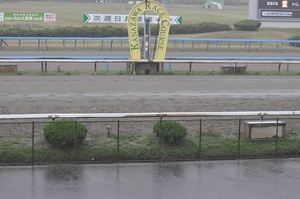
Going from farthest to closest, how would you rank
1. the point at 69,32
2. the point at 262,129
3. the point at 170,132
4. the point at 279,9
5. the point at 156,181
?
the point at 69,32 → the point at 279,9 → the point at 262,129 → the point at 170,132 → the point at 156,181

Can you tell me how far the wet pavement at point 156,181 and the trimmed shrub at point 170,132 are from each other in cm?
86

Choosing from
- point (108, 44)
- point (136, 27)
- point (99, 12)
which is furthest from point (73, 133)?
point (99, 12)

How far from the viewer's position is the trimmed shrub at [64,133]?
13.1 meters

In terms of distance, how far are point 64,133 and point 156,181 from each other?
2701mm

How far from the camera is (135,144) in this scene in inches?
547

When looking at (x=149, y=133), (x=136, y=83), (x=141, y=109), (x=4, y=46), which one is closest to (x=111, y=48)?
(x=4, y=46)

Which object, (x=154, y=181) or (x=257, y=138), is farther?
(x=257, y=138)

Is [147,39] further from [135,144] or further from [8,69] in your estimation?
[135,144]

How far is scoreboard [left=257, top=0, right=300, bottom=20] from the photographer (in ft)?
149

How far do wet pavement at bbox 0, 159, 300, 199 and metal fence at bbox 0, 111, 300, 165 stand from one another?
386 millimetres

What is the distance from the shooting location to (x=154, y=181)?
38.1 ft

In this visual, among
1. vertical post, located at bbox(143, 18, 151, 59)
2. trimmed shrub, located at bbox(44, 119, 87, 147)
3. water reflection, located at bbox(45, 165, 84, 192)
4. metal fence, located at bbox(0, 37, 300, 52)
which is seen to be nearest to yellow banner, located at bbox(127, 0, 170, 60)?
vertical post, located at bbox(143, 18, 151, 59)

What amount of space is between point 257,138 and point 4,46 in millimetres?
29289

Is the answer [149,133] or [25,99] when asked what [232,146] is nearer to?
[149,133]
